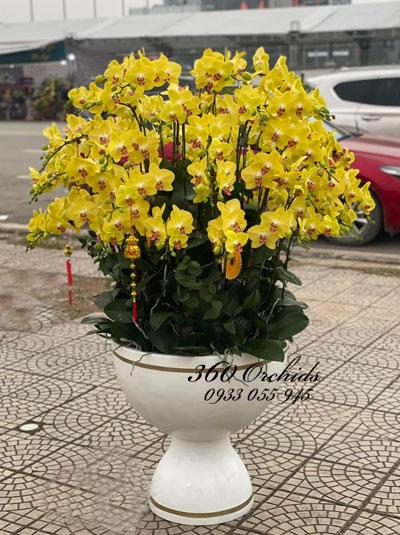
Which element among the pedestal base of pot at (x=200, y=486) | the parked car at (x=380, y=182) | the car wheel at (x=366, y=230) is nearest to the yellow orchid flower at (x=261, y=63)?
the pedestal base of pot at (x=200, y=486)

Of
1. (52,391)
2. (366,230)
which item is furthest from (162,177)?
(366,230)

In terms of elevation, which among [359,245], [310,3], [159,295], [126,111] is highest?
[310,3]

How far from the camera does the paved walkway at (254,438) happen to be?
3316mm

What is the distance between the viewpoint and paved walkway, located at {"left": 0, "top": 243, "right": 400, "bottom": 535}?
332cm

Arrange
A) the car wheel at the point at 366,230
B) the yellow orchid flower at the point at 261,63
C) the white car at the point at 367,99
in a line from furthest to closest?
the white car at the point at 367,99 < the car wheel at the point at 366,230 < the yellow orchid flower at the point at 261,63

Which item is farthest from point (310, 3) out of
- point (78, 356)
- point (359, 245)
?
point (78, 356)

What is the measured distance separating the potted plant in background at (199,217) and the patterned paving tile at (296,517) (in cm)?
14

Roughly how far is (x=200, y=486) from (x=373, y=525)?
696 millimetres

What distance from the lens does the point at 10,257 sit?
27.6 feet

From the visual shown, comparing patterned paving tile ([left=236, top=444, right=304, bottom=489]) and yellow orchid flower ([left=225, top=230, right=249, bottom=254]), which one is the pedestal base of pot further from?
yellow orchid flower ([left=225, top=230, right=249, bottom=254])

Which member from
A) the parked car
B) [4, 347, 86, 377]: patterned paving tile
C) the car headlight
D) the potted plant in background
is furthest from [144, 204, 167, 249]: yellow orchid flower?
the car headlight

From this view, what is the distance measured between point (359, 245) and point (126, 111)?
6085mm

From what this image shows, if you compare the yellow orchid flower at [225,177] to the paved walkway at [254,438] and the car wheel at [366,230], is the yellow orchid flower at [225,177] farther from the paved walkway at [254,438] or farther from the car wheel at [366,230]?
the car wheel at [366,230]

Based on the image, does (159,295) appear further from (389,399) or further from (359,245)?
(359,245)
